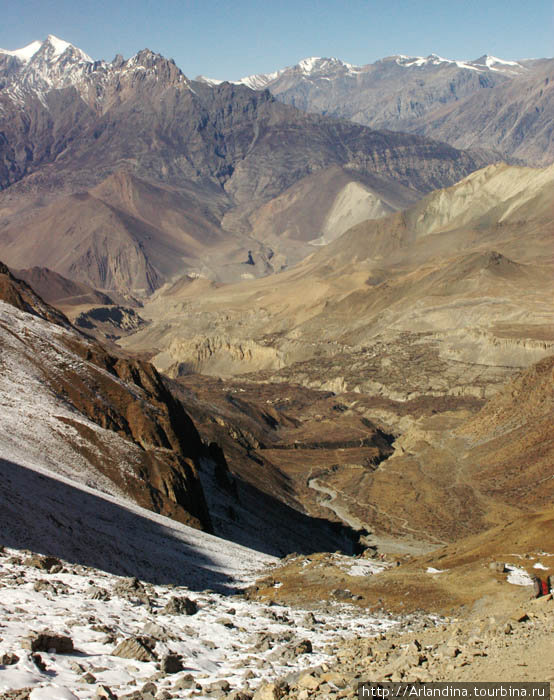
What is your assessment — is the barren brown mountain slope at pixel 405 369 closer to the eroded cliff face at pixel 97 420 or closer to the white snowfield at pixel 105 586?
the eroded cliff face at pixel 97 420

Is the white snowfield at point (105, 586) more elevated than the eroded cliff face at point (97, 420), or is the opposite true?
the eroded cliff face at point (97, 420)

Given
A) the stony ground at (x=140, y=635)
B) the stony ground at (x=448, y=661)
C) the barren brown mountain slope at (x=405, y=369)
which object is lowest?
the stony ground at (x=140, y=635)

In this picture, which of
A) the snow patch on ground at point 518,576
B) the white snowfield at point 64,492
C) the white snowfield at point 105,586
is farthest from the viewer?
the snow patch on ground at point 518,576

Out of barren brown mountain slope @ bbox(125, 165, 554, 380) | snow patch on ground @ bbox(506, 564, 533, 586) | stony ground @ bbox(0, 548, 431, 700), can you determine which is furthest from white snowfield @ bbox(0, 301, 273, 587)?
barren brown mountain slope @ bbox(125, 165, 554, 380)

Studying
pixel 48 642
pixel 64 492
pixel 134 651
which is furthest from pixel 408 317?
pixel 48 642

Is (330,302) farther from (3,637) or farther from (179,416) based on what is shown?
(3,637)

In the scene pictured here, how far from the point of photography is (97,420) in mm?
43156

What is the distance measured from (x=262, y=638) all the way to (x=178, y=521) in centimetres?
2072

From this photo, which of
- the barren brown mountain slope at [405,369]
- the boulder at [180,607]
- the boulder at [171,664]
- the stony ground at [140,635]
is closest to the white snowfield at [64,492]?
the stony ground at [140,635]

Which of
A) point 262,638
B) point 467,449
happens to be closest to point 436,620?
point 262,638

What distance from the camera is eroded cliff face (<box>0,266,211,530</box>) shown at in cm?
3644

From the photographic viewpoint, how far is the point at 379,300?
567ft

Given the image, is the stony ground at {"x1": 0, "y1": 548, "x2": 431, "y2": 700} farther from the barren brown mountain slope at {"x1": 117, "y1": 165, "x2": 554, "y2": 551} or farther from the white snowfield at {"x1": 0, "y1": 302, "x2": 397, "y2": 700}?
the barren brown mountain slope at {"x1": 117, "y1": 165, "x2": 554, "y2": 551}

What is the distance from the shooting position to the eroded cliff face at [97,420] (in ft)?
120
